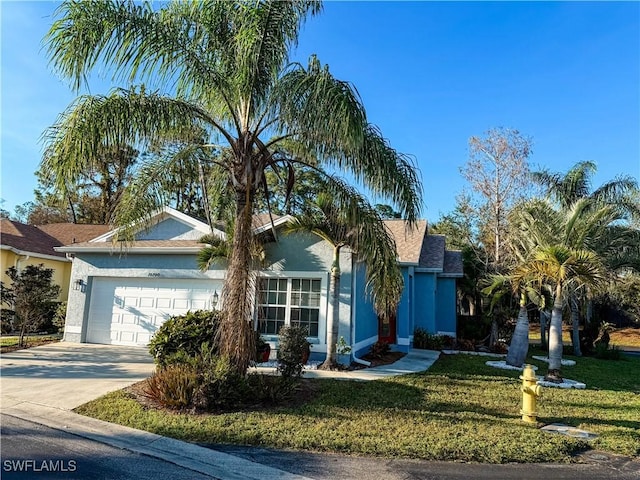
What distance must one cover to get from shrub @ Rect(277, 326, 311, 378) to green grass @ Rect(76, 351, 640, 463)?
0.80m

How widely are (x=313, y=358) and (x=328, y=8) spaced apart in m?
8.88

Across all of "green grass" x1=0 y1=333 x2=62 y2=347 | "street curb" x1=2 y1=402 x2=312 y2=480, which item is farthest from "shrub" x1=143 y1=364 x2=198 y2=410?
"green grass" x1=0 y1=333 x2=62 y2=347

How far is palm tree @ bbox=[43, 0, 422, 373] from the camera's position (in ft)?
22.7

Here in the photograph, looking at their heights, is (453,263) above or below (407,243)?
below

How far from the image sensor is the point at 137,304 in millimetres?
14367

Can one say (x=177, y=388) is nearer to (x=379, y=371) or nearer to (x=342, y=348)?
(x=342, y=348)

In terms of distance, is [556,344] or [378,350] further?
[378,350]

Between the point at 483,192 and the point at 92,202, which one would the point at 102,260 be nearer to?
the point at 483,192

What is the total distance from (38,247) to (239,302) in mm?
16455

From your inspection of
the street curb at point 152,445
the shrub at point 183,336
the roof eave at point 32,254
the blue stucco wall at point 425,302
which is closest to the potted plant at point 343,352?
the shrub at point 183,336

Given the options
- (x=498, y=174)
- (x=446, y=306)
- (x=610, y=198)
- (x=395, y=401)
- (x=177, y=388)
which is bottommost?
(x=395, y=401)

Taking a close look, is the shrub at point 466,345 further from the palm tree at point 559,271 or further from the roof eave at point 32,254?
the roof eave at point 32,254

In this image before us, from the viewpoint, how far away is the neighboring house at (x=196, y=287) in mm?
12336

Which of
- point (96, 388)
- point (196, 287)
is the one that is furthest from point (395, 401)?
point (196, 287)
